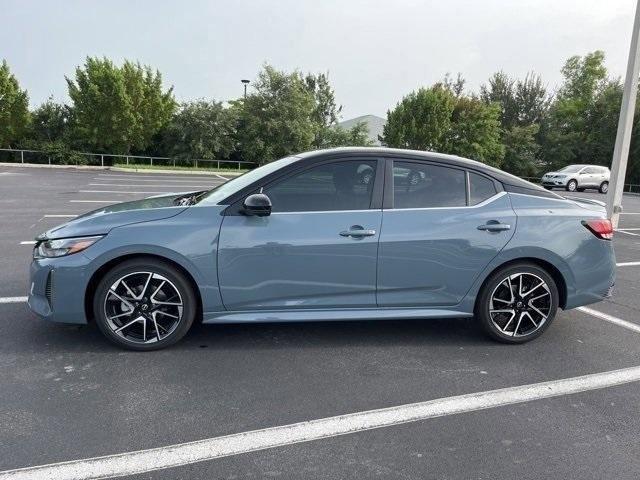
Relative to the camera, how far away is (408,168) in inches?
165

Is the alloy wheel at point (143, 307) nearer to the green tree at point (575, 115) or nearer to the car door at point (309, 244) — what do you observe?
the car door at point (309, 244)

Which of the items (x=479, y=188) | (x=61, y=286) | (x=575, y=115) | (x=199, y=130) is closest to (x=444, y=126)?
(x=575, y=115)

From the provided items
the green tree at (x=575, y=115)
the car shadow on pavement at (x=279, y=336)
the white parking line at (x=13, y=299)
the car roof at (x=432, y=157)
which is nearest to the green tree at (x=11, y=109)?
the white parking line at (x=13, y=299)

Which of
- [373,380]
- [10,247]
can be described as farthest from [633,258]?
[10,247]

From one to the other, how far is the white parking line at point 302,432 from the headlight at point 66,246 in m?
1.67

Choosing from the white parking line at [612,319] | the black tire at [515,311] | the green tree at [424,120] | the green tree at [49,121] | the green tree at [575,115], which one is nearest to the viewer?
the black tire at [515,311]

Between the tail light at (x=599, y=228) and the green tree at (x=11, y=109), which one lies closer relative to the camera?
the tail light at (x=599, y=228)

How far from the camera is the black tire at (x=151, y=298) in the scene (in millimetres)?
3729

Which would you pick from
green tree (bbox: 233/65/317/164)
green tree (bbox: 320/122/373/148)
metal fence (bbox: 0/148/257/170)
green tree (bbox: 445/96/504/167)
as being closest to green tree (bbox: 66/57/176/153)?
metal fence (bbox: 0/148/257/170)

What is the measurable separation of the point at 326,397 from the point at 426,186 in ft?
6.27

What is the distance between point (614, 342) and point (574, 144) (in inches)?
1829

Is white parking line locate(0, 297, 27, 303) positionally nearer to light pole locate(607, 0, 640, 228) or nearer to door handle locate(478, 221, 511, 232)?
door handle locate(478, 221, 511, 232)

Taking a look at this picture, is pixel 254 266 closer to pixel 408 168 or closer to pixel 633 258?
pixel 408 168

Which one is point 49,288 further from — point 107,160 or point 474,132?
point 474,132
